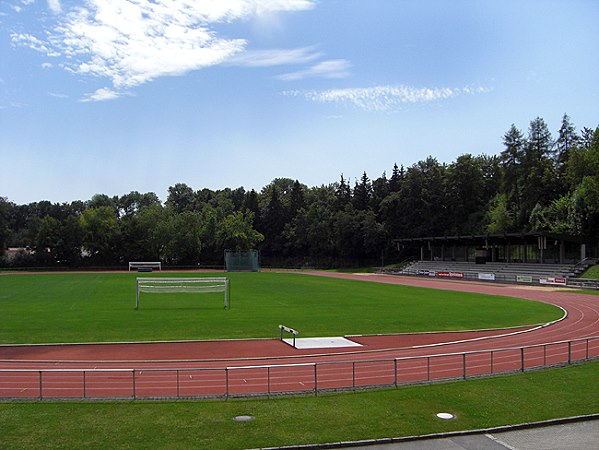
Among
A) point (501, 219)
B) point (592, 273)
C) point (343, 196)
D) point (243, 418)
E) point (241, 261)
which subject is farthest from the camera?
point (343, 196)

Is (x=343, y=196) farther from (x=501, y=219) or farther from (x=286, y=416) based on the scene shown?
(x=286, y=416)

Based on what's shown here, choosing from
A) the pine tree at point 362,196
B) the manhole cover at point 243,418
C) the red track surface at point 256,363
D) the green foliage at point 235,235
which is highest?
the pine tree at point 362,196

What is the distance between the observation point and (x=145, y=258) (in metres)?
114

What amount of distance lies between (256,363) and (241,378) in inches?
95.5

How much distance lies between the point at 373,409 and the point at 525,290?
159 ft

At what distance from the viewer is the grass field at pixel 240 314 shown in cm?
2731

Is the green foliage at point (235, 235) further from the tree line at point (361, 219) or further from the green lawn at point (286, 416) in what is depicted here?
the green lawn at point (286, 416)

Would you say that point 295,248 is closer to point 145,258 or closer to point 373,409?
point 145,258

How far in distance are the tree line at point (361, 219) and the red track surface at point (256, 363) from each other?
65.1 metres

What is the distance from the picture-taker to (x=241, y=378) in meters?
17.3

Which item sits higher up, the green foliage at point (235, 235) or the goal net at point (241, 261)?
the green foliage at point (235, 235)

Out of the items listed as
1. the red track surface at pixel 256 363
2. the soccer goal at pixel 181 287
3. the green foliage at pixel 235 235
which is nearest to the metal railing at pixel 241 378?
the red track surface at pixel 256 363

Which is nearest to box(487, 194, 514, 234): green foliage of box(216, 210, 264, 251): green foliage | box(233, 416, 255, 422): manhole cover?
box(216, 210, 264, 251): green foliage

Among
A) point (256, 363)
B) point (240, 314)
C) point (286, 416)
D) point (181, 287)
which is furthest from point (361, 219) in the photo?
point (286, 416)
